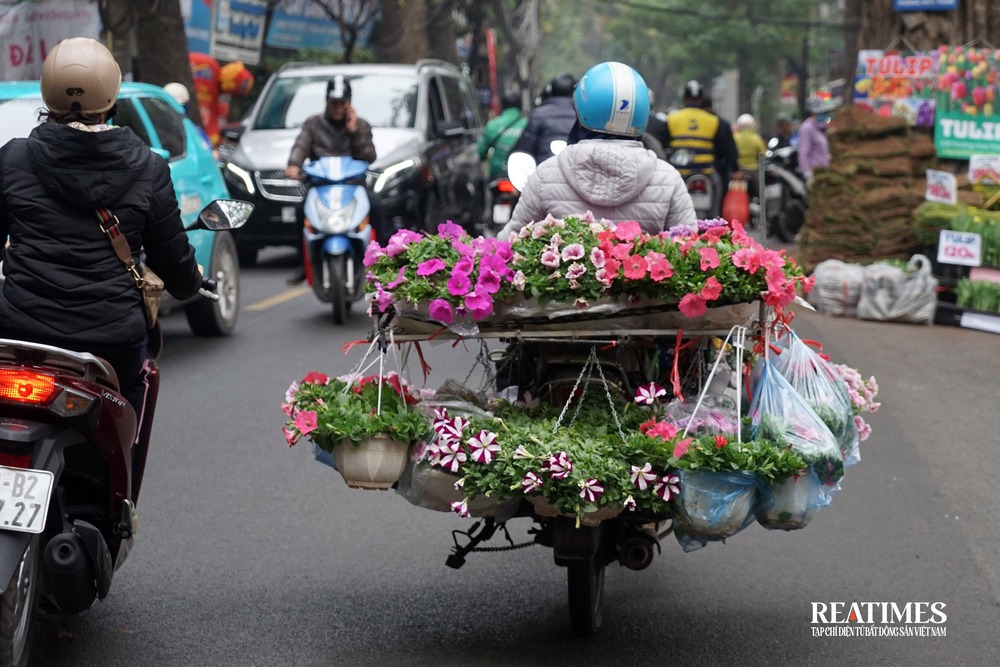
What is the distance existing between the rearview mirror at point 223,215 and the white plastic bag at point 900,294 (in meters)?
A: 8.29

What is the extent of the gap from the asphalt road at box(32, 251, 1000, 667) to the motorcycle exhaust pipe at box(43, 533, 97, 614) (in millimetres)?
431

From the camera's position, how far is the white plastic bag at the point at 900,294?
11.8 m

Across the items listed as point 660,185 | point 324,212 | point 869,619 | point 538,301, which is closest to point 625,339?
point 538,301

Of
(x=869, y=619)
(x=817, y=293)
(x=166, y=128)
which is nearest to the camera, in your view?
(x=869, y=619)

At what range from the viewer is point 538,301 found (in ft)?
13.5

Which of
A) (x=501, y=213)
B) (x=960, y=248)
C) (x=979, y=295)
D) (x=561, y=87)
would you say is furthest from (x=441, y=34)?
(x=979, y=295)

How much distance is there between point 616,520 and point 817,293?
8.70 m

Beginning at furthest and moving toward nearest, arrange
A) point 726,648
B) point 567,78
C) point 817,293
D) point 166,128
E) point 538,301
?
point 817,293 < point 567,78 < point 166,128 < point 726,648 < point 538,301

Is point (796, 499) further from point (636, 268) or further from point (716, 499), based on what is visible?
point (636, 268)

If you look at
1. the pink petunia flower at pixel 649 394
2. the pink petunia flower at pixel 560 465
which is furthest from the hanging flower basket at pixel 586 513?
the pink petunia flower at pixel 649 394

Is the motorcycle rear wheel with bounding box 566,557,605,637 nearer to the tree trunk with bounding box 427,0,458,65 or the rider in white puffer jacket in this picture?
the rider in white puffer jacket

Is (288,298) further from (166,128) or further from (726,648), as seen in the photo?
(726,648)

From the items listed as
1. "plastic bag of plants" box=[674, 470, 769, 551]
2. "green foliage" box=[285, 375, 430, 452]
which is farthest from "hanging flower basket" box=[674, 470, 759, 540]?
"green foliage" box=[285, 375, 430, 452]

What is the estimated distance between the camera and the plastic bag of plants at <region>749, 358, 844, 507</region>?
155 inches
